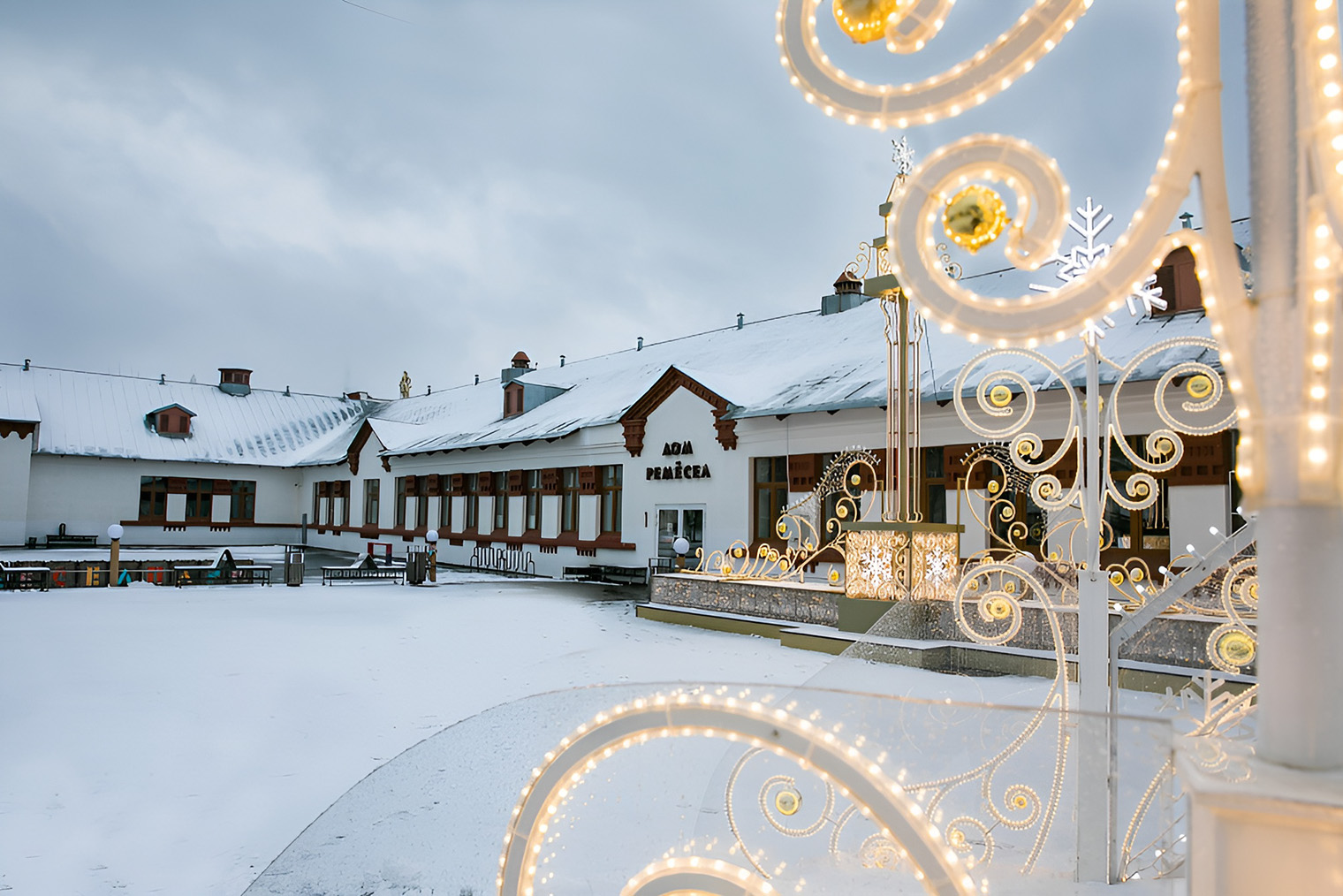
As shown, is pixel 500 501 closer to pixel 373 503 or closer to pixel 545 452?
pixel 545 452

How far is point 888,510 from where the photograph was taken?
1175 centimetres

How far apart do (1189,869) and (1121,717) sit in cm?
76

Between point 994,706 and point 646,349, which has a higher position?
point 646,349

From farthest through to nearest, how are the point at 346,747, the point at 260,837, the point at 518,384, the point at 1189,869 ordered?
the point at 518,384 < the point at 346,747 < the point at 260,837 < the point at 1189,869

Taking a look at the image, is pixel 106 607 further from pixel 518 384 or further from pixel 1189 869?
pixel 1189 869

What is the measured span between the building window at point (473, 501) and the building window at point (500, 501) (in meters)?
0.92

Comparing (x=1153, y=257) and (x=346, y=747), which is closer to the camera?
Answer: (x=1153, y=257)

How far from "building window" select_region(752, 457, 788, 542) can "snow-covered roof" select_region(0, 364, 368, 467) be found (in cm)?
2289

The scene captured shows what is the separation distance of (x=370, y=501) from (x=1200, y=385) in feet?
111

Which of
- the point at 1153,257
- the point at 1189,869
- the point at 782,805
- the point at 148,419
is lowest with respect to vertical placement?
the point at 782,805

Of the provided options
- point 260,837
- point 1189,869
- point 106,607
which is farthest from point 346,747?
point 106,607

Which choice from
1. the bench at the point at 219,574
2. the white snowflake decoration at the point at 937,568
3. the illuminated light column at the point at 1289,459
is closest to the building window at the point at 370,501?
the bench at the point at 219,574

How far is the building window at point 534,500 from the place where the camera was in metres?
25.9

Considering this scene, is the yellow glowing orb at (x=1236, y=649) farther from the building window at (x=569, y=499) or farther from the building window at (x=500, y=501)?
the building window at (x=500, y=501)
